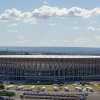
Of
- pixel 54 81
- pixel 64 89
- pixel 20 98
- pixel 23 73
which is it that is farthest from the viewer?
pixel 23 73

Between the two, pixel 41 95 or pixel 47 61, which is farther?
pixel 47 61

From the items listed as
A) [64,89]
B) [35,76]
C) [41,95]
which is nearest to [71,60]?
[35,76]

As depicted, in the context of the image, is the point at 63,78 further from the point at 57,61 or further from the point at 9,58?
the point at 9,58

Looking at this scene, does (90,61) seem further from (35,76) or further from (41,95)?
(41,95)

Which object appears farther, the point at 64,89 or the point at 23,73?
the point at 23,73

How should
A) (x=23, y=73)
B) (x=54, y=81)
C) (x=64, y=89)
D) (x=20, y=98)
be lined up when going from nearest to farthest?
1. (x=20, y=98)
2. (x=64, y=89)
3. (x=54, y=81)
4. (x=23, y=73)

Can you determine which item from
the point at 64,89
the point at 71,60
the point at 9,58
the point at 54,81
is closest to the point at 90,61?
the point at 71,60
